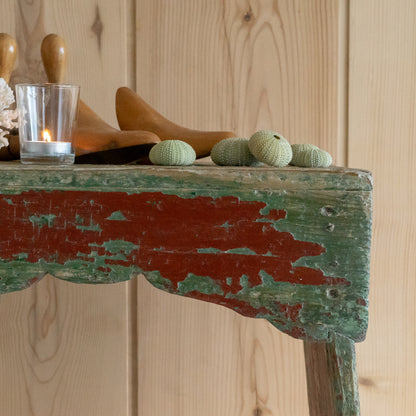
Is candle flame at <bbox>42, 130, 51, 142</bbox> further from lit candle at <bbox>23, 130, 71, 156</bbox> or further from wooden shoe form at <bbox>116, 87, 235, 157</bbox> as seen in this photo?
wooden shoe form at <bbox>116, 87, 235, 157</bbox>

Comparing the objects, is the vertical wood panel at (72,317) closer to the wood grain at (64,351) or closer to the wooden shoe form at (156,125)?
the wood grain at (64,351)

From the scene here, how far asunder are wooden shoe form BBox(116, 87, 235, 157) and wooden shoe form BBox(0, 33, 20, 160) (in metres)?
0.12

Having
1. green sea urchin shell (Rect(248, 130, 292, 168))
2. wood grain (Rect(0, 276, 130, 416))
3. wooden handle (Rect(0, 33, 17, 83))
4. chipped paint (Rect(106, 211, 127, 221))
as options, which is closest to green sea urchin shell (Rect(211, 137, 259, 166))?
green sea urchin shell (Rect(248, 130, 292, 168))

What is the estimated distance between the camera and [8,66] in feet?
1.88

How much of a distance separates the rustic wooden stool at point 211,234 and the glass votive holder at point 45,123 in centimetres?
8

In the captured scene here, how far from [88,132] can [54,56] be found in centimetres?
10

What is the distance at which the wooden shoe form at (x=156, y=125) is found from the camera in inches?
22.6

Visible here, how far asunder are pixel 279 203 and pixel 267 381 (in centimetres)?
47

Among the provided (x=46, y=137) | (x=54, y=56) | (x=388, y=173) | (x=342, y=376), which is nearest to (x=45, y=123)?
(x=46, y=137)

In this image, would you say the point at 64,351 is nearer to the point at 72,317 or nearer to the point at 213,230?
the point at 72,317

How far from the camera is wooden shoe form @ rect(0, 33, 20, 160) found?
0.56 metres

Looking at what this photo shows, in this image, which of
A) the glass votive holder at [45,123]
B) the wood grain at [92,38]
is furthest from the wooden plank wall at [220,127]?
the glass votive holder at [45,123]

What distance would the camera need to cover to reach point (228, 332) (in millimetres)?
803

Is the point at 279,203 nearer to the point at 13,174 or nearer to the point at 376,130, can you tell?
the point at 13,174
